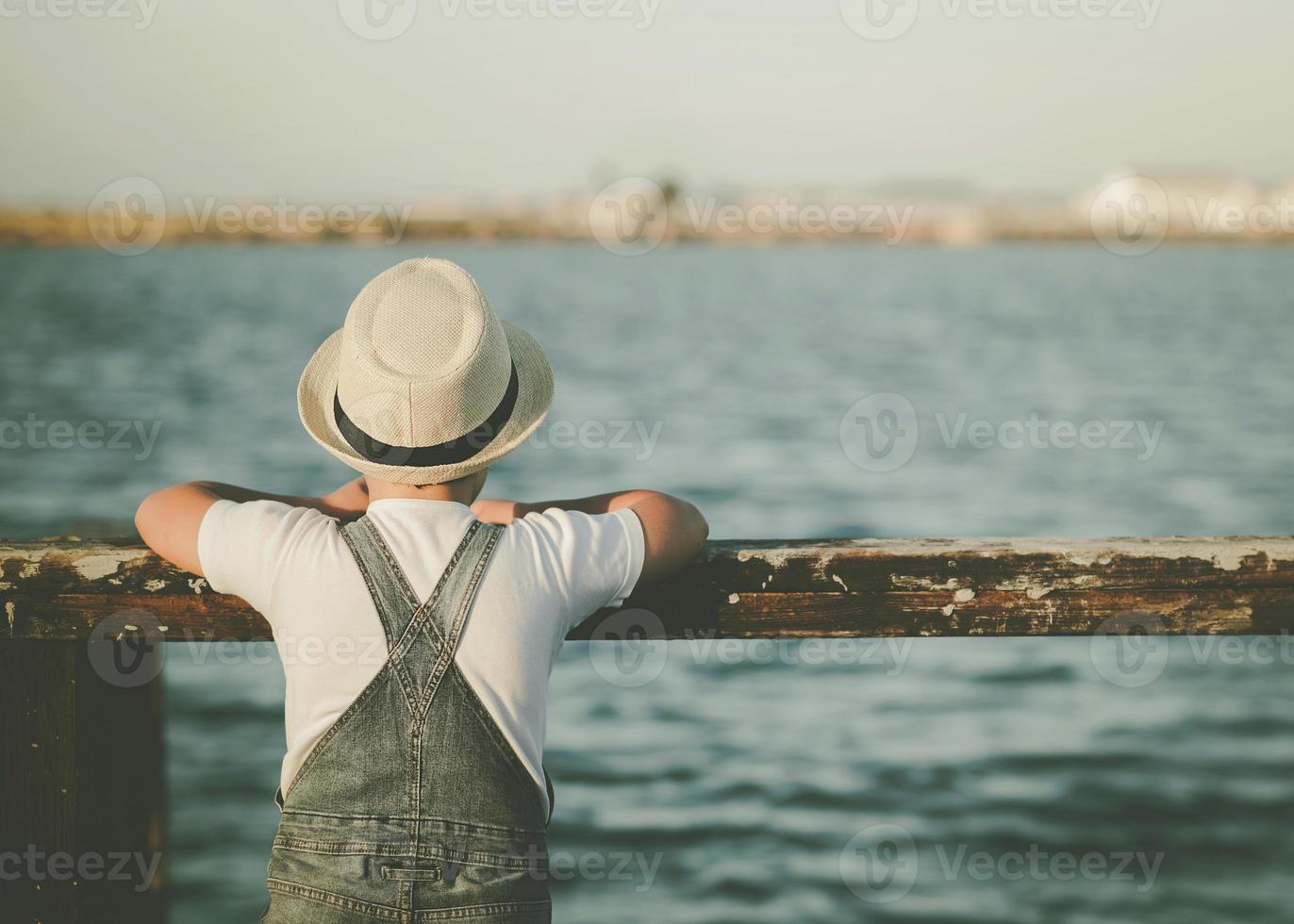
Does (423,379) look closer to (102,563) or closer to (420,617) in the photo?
(420,617)

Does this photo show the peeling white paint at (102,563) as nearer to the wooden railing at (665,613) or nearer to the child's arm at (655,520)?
the wooden railing at (665,613)

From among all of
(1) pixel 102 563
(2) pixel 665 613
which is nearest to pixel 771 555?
(2) pixel 665 613

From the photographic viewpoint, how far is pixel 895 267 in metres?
113

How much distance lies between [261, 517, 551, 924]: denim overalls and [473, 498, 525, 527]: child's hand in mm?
259

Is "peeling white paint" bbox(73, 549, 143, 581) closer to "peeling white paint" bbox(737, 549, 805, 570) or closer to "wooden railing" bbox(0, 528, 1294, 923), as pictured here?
"wooden railing" bbox(0, 528, 1294, 923)

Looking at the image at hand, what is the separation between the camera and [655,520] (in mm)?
2031

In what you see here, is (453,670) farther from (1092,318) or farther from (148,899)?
(1092,318)

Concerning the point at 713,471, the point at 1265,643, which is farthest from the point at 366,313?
the point at 713,471

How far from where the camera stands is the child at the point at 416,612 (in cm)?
182

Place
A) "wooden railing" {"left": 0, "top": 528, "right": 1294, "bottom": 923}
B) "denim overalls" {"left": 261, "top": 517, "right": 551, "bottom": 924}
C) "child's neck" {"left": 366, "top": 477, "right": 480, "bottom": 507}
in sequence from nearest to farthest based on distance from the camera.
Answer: "denim overalls" {"left": 261, "top": 517, "right": 551, "bottom": 924} < "child's neck" {"left": 366, "top": 477, "right": 480, "bottom": 507} < "wooden railing" {"left": 0, "top": 528, "right": 1294, "bottom": 923}

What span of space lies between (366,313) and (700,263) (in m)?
125

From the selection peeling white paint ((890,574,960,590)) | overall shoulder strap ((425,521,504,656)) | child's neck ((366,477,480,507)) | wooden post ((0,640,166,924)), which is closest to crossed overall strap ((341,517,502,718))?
overall shoulder strap ((425,521,504,656))

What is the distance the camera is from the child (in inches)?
71.7

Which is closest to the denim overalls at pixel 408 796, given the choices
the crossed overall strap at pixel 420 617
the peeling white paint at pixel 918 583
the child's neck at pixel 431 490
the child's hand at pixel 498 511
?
the crossed overall strap at pixel 420 617
